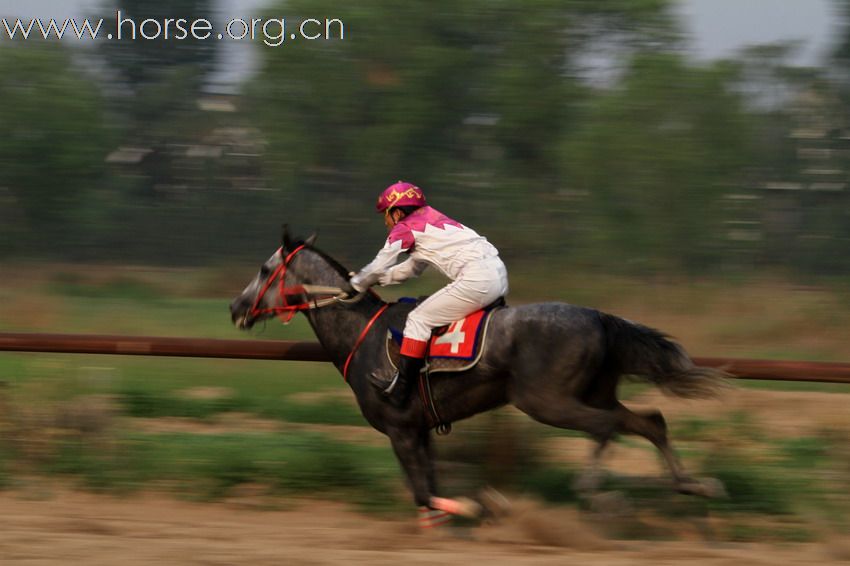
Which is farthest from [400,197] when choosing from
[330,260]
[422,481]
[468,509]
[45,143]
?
[45,143]

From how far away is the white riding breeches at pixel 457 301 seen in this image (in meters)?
6.43

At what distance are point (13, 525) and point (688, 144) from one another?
41.2 ft

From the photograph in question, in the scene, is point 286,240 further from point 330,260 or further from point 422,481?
point 422,481

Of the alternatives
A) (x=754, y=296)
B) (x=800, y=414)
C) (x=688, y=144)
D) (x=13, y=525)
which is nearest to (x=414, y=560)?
(x=13, y=525)

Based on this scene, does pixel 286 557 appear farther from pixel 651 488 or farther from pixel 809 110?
pixel 809 110

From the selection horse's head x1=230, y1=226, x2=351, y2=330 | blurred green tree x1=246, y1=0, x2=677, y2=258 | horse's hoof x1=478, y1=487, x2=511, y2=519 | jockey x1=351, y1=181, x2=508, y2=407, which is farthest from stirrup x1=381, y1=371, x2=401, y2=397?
blurred green tree x1=246, y1=0, x2=677, y2=258

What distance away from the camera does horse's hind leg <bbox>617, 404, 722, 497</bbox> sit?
255 inches

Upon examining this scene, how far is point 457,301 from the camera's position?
643 centimetres

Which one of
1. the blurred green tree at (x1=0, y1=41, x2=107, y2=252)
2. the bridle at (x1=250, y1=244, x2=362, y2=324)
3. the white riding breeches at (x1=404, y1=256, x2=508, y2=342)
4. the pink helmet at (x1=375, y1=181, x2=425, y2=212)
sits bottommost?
the blurred green tree at (x1=0, y1=41, x2=107, y2=252)

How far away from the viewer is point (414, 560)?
579 cm

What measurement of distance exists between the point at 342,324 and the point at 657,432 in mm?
2069

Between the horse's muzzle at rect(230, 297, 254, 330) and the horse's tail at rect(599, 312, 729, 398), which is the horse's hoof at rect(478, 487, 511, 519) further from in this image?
the horse's muzzle at rect(230, 297, 254, 330)

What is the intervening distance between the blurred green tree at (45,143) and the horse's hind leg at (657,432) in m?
Result: 13.3

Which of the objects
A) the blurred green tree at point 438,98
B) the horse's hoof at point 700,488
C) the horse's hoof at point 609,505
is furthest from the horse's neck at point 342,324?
the blurred green tree at point 438,98
